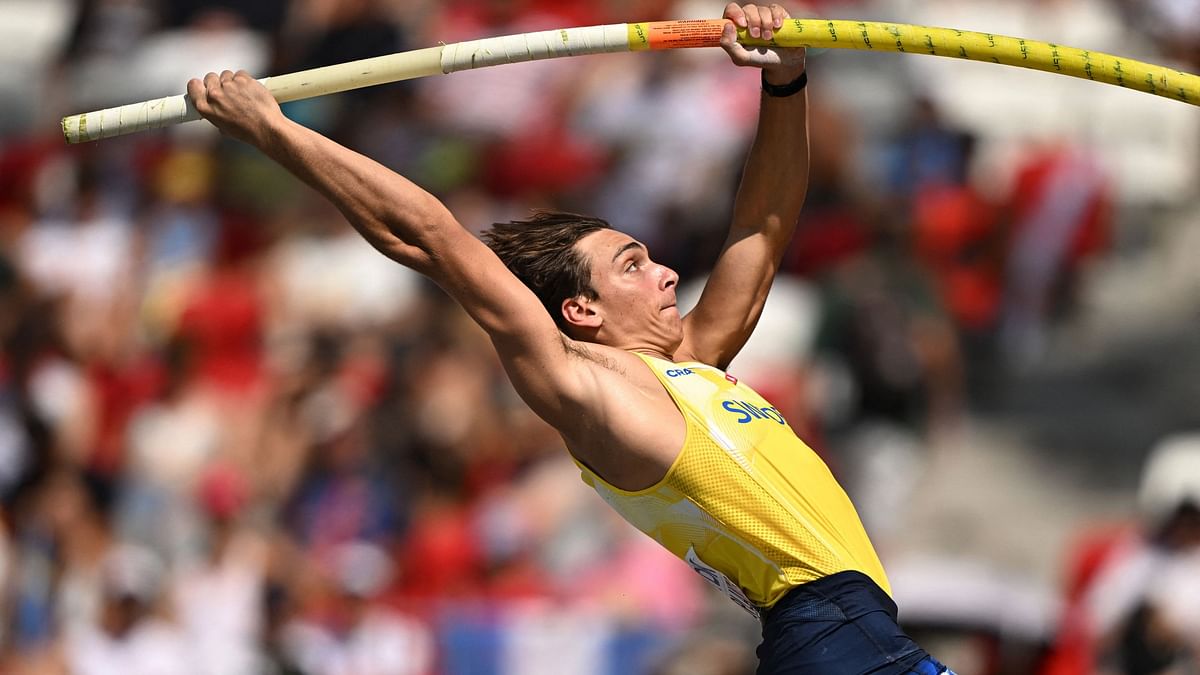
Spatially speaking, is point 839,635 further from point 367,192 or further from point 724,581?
point 367,192

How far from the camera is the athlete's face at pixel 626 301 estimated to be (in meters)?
5.38

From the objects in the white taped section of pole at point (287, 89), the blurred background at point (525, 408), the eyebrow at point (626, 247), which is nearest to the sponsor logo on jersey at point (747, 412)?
the eyebrow at point (626, 247)

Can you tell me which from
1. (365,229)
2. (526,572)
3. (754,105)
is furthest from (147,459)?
(365,229)

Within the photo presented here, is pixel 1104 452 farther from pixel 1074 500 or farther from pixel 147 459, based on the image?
pixel 147 459

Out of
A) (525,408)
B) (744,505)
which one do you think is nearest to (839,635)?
(744,505)

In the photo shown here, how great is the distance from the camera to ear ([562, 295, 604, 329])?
212 inches

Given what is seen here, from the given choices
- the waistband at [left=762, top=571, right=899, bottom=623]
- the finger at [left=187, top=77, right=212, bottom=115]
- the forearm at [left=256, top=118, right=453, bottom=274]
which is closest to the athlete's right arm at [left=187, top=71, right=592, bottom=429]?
the forearm at [left=256, top=118, right=453, bottom=274]

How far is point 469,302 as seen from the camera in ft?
16.0

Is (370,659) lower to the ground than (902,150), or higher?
lower

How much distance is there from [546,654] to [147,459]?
9.73 feet

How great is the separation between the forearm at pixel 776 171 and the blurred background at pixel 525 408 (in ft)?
10.4

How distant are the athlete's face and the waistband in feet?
3.10

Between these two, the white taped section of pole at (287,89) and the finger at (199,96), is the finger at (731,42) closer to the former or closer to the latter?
the white taped section of pole at (287,89)

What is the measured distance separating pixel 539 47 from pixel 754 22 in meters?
0.66
